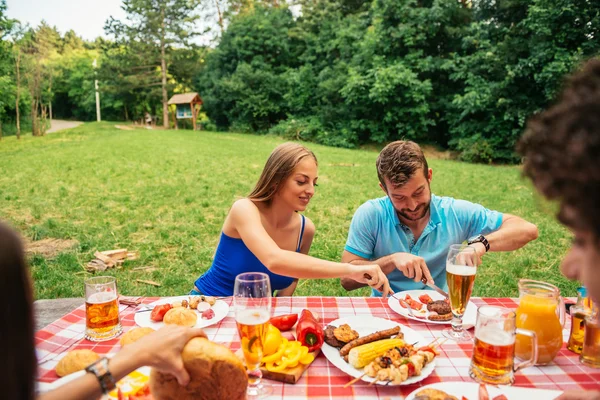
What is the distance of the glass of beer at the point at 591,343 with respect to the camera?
1625 millimetres

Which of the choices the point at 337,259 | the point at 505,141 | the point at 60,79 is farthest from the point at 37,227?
the point at 60,79

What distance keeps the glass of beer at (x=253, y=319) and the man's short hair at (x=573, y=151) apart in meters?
0.96

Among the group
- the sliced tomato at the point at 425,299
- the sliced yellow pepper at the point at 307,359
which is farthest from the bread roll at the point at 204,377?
the sliced tomato at the point at 425,299

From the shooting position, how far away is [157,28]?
34188 mm

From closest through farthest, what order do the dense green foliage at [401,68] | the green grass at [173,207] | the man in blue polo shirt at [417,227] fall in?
the man in blue polo shirt at [417,227]
the green grass at [173,207]
the dense green foliage at [401,68]

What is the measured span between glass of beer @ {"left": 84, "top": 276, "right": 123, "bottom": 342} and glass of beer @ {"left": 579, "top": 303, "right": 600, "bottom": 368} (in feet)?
6.43

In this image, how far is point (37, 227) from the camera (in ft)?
24.9

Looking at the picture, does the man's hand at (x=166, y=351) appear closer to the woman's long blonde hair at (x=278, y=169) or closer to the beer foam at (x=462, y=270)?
the beer foam at (x=462, y=270)

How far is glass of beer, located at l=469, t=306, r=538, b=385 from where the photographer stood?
1461 millimetres

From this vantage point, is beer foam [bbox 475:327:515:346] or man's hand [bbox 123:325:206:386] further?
beer foam [bbox 475:327:515:346]

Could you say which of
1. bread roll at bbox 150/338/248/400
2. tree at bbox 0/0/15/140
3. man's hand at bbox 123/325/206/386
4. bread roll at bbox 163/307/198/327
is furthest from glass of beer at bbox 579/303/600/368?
tree at bbox 0/0/15/140

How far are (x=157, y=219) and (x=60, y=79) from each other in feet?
156

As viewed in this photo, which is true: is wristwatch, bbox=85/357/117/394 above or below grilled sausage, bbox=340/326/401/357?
above

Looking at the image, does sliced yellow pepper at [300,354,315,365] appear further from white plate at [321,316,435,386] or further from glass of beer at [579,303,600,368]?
glass of beer at [579,303,600,368]
